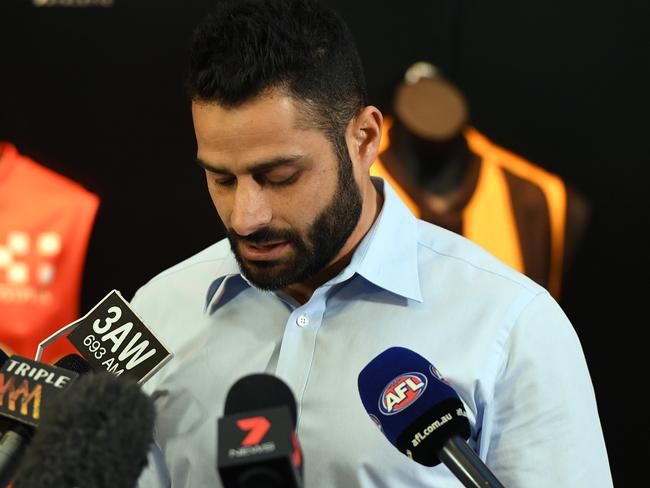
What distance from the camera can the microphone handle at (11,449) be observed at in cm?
76

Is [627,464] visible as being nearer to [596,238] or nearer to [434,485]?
[596,238]

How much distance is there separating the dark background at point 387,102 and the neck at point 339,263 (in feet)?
2.55

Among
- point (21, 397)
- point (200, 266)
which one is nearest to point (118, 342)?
point (21, 397)

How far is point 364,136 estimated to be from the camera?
1.23 m

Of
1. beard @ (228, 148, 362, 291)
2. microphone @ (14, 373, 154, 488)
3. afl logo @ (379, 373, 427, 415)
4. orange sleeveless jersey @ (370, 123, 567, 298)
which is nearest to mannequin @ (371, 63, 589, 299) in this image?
orange sleeveless jersey @ (370, 123, 567, 298)

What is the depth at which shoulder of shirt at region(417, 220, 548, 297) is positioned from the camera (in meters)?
1.17

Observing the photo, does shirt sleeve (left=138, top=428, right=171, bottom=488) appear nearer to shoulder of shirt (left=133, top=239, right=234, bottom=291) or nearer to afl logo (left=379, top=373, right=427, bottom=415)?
shoulder of shirt (left=133, top=239, right=234, bottom=291)

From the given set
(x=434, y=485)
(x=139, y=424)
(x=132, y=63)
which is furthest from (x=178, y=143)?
(x=139, y=424)

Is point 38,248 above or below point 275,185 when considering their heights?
below

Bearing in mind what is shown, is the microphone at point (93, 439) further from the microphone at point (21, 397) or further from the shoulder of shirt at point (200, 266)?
the shoulder of shirt at point (200, 266)

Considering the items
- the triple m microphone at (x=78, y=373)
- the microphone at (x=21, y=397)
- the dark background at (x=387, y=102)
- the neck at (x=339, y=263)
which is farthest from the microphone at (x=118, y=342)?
the dark background at (x=387, y=102)

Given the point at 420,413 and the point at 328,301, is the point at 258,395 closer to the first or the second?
the point at 420,413

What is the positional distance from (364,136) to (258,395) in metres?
0.62

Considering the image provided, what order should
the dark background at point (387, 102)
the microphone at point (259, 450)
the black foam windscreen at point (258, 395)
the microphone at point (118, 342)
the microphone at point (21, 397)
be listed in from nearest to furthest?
the microphone at point (259, 450), the black foam windscreen at point (258, 395), the microphone at point (21, 397), the microphone at point (118, 342), the dark background at point (387, 102)
